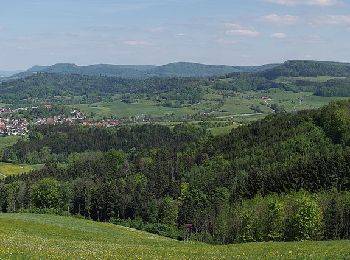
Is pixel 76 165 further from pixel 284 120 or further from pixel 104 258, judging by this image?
pixel 104 258

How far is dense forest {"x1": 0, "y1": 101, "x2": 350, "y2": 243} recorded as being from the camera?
7506cm

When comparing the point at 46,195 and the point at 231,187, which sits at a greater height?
the point at 231,187

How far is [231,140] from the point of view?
16962 cm

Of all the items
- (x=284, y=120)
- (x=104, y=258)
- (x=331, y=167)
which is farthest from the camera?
(x=284, y=120)

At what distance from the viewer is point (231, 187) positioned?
4678 inches

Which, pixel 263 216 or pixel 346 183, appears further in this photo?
pixel 346 183

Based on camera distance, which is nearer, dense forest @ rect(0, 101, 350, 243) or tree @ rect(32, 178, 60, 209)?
dense forest @ rect(0, 101, 350, 243)

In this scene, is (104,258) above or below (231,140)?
above

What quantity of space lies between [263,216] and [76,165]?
112 m

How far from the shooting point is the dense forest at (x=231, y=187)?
7506 centimetres

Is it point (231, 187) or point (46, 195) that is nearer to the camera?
point (231, 187)

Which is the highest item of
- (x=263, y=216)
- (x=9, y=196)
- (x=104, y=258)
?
(x=104, y=258)

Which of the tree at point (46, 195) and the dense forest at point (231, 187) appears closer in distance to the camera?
the dense forest at point (231, 187)

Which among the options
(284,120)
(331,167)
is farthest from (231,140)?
(331,167)
